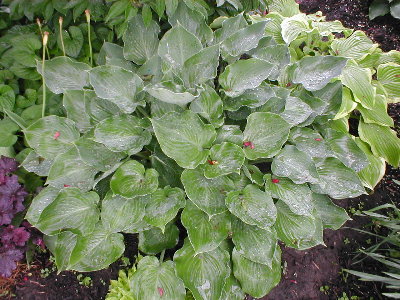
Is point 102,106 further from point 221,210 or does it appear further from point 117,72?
point 221,210

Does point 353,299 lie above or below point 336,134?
below

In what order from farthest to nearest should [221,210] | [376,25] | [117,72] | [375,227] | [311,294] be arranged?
1. [376,25]
2. [375,227]
3. [311,294]
4. [117,72]
5. [221,210]

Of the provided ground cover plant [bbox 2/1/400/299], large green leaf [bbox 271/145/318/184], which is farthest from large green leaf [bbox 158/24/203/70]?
large green leaf [bbox 271/145/318/184]

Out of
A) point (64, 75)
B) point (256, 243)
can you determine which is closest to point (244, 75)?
point (256, 243)

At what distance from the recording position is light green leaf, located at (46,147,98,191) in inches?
72.4

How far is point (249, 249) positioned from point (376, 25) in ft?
8.96

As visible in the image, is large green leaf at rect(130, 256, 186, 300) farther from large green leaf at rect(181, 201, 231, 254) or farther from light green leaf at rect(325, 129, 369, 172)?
light green leaf at rect(325, 129, 369, 172)

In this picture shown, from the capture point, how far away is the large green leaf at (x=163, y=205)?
1737 mm

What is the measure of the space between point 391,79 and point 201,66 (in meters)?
1.47

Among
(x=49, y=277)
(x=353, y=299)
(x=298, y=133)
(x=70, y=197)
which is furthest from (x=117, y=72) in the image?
(x=353, y=299)

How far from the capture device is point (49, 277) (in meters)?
2.15

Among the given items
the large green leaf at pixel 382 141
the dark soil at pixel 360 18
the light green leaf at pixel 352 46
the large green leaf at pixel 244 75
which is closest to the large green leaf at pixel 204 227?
the large green leaf at pixel 244 75

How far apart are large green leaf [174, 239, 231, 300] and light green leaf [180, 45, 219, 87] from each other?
2.72 feet

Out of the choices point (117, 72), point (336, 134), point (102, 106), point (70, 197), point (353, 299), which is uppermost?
point (117, 72)
